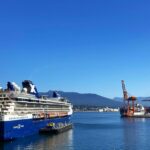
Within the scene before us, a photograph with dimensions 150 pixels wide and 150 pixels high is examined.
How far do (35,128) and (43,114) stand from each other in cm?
799

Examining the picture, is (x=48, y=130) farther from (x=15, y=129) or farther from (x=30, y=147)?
(x=30, y=147)

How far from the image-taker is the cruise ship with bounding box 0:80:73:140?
61688mm

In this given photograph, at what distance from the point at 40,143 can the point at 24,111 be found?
441 inches

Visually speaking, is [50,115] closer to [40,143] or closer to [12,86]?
[12,86]

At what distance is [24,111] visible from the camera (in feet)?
232

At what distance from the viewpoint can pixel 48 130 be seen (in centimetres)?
7538

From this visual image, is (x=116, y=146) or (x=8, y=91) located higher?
(x=8, y=91)

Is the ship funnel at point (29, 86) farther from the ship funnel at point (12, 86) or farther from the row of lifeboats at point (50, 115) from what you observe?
the ship funnel at point (12, 86)

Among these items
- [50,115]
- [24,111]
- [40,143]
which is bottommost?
[40,143]

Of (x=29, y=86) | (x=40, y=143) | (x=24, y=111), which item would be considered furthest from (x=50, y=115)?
(x=40, y=143)

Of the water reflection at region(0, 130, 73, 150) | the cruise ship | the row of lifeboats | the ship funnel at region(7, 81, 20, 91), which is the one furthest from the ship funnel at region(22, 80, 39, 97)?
the water reflection at region(0, 130, 73, 150)

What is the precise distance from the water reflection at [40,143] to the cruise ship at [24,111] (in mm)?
1739

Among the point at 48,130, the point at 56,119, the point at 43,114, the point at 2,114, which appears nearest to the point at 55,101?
the point at 56,119

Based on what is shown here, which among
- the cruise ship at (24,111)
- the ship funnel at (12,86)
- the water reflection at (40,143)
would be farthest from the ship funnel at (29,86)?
the water reflection at (40,143)
